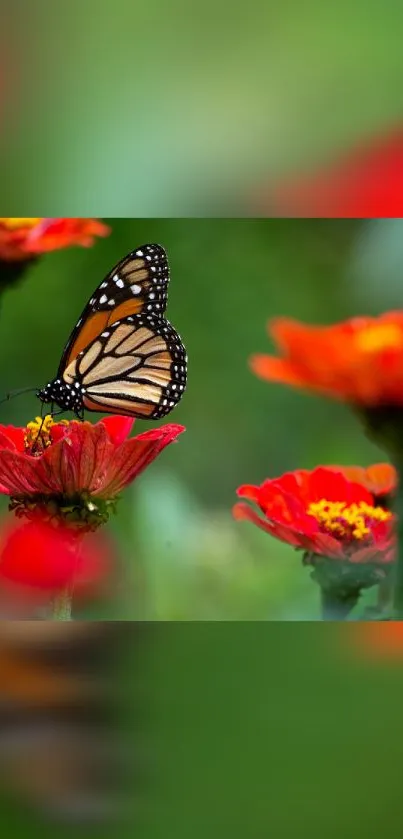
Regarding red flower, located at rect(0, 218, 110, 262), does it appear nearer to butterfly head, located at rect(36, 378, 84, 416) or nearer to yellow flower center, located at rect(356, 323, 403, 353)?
butterfly head, located at rect(36, 378, 84, 416)

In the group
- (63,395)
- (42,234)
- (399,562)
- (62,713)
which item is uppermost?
(42,234)

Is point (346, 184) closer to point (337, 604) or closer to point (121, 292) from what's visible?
point (121, 292)

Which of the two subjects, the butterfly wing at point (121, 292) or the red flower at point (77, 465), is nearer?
the red flower at point (77, 465)

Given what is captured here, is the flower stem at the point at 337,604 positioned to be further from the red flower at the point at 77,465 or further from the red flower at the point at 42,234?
the red flower at the point at 42,234

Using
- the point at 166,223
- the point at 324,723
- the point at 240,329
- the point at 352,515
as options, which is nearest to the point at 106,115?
the point at 166,223

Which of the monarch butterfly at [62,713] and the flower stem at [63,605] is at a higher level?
the flower stem at [63,605]

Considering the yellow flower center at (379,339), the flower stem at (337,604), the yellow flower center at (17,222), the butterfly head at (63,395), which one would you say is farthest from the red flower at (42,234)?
the flower stem at (337,604)

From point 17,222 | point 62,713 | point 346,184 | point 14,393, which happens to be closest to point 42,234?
point 17,222
